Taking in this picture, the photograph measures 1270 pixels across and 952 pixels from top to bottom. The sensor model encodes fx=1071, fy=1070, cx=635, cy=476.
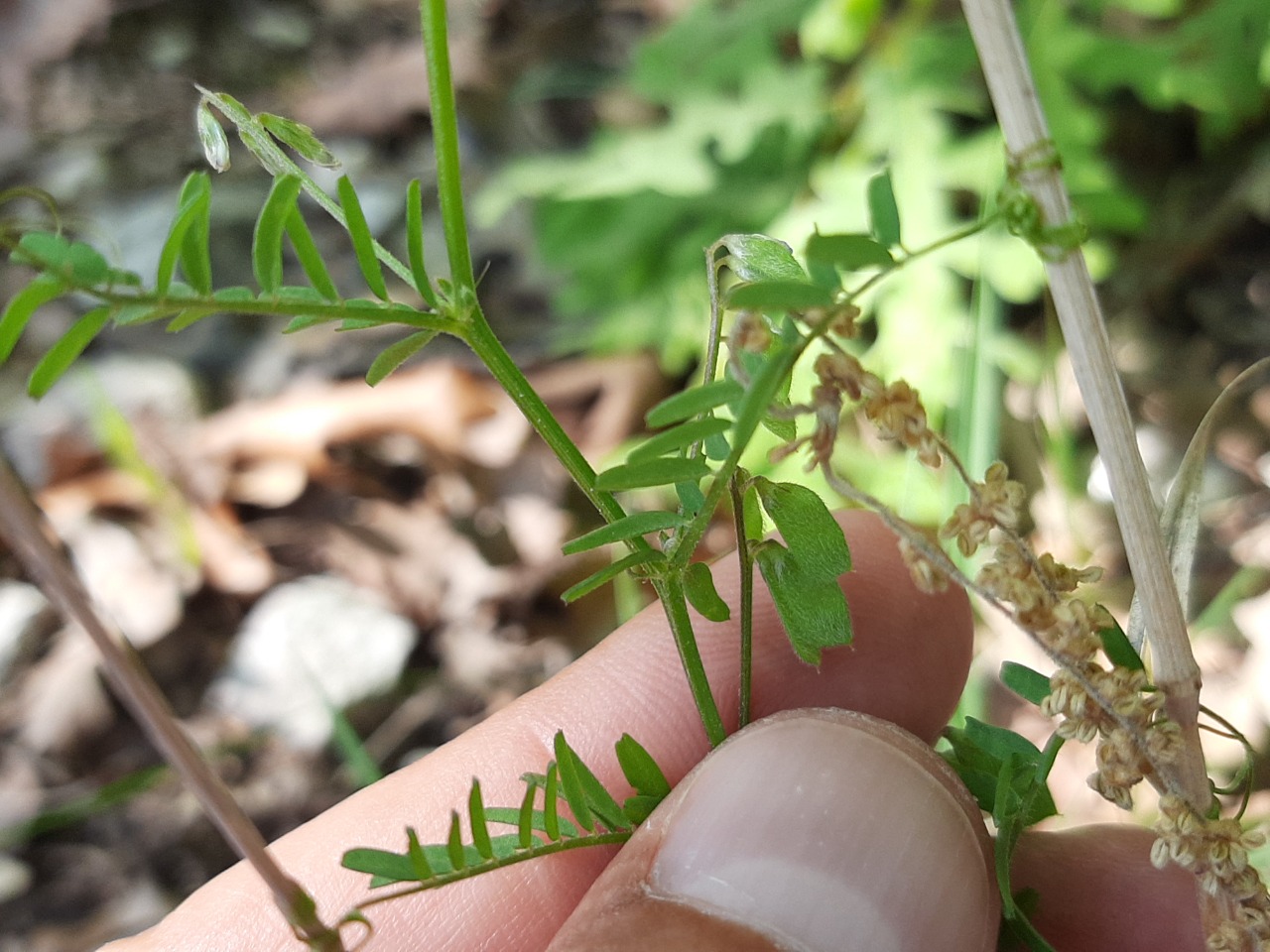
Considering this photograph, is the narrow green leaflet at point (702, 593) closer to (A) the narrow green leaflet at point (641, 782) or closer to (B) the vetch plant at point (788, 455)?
(B) the vetch plant at point (788, 455)

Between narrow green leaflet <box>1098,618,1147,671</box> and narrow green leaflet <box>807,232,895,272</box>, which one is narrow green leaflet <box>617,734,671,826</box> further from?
narrow green leaflet <box>807,232,895,272</box>

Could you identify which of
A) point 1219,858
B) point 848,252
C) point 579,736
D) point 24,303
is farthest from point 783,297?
point 579,736

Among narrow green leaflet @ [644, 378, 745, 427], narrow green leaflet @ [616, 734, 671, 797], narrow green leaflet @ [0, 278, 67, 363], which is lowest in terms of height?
narrow green leaflet @ [616, 734, 671, 797]

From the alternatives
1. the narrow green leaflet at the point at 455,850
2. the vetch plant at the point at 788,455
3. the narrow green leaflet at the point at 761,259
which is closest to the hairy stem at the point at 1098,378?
the vetch plant at the point at 788,455

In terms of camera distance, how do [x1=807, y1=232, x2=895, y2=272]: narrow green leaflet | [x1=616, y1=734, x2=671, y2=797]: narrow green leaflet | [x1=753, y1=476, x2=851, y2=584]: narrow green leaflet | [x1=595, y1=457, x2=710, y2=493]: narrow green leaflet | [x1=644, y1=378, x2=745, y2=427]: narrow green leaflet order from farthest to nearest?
[x1=616, y1=734, x2=671, y2=797]: narrow green leaflet < [x1=753, y1=476, x2=851, y2=584]: narrow green leaflet < [x1=595, y1=457, x2=710, y2=493]: narrow green leaflet < [x1=644, y1=378, x2=745, y2=427]: narrow green leaflet < [x1=807, y1=232, x2=895, y2=272]: narrow green leaflet

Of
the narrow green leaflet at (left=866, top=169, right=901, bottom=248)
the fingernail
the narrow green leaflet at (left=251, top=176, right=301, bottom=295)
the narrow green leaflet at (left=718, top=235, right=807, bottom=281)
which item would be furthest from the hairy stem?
the narrow green leaflet at (left=251, top=176, right=301, bottom=295)

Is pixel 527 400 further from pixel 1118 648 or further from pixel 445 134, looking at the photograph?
pixel 1118 648
